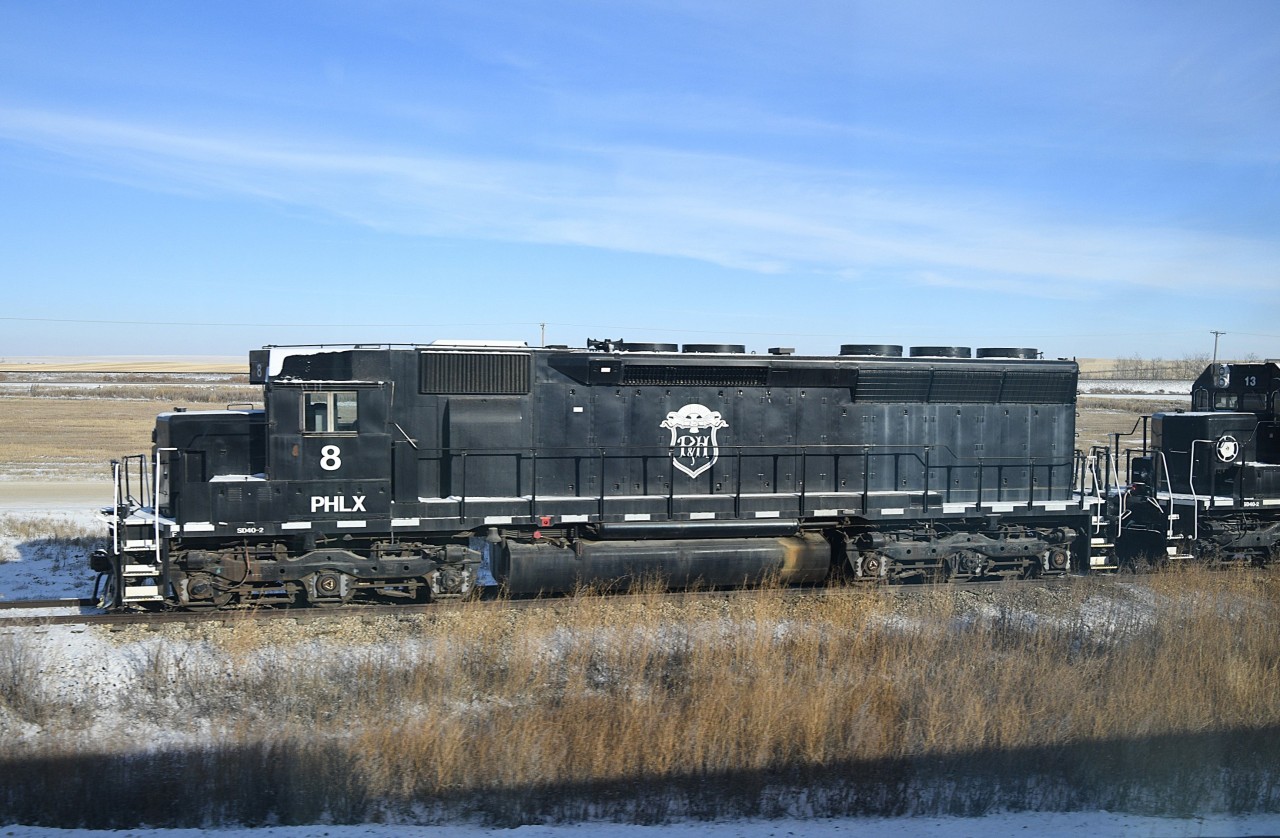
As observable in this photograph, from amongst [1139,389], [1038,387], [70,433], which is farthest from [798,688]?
[1139,389]

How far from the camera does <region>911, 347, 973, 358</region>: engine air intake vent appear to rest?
13.7 metres

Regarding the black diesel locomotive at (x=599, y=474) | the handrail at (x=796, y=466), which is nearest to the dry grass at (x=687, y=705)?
the black diesel locomotive at (x=599, y=474)

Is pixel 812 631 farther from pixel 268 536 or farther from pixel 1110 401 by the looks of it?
pixel 1110 401

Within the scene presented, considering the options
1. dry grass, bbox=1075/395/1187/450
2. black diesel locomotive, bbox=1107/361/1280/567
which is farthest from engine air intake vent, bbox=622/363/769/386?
dry grass, bbox=1075/395/1187/450

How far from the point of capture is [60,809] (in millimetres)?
6293

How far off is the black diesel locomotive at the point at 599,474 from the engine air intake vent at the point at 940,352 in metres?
0.03

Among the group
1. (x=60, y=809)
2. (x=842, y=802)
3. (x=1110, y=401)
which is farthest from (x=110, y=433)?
(x=1110, y=401)

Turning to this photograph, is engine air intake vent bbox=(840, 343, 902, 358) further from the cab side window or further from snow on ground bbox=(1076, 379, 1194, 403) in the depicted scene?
snow on ground bbox=(1076, 379, 1194, 403)

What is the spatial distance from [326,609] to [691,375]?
5.61m

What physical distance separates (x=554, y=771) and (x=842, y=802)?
212cm

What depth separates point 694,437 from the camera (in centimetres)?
1273

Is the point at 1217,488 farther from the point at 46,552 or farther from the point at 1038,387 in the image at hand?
the point at 46,552

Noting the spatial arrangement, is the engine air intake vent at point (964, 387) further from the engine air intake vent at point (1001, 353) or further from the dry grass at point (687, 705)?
the dry grass at point (687, 705)

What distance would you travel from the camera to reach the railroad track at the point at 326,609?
10.7m
